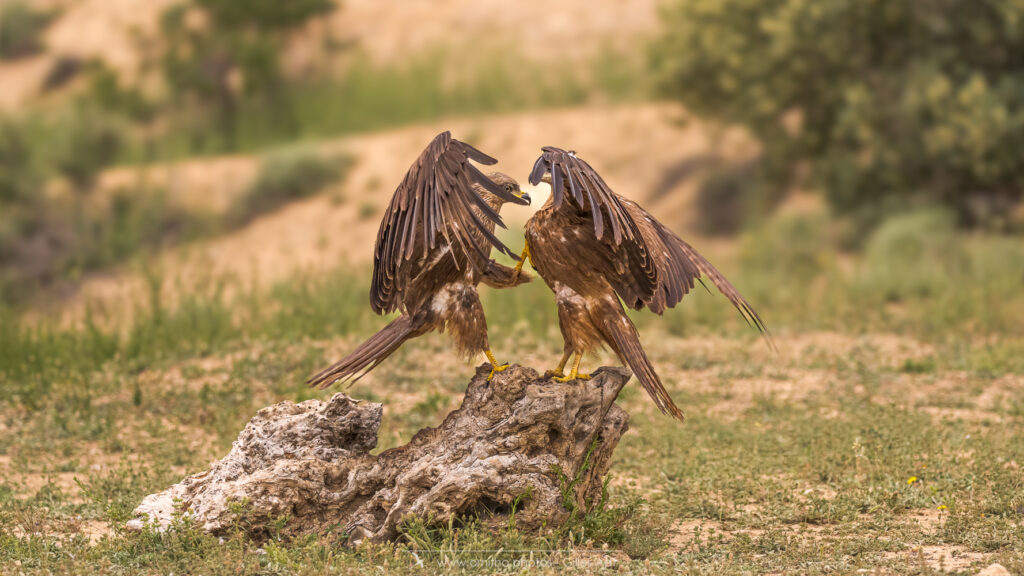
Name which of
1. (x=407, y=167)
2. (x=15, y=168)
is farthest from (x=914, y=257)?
(x=15, y=168)

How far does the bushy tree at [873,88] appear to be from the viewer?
13.5 metres

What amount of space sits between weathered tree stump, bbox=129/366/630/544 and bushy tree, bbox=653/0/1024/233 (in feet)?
34.1

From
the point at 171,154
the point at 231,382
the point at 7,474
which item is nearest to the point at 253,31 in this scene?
the point at 171,154

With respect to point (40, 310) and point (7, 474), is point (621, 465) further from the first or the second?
point (40, 310)

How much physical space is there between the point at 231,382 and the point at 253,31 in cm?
1471

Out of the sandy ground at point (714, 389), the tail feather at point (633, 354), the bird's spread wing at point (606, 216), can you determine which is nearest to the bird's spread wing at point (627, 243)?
the bird's spread wing at point (606, 216)

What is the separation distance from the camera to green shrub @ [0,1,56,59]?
2158 centimetres

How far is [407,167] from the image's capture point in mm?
17703

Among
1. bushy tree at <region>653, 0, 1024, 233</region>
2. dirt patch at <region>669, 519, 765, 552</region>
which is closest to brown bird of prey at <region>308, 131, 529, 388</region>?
dirt patch at <region>669, 519, 765, 552</region>

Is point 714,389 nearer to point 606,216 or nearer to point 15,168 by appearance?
point 606,216

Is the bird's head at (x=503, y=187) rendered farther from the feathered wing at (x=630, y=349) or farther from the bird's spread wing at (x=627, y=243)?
the feathered wing at (x=630, y=349)

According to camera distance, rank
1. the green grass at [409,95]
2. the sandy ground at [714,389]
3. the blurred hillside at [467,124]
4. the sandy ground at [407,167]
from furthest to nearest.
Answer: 1. the green grass at [409,95]
2. the sandy ground at [407,167]
3. the blurred hillside at [467,124]
4. the sandy ground at [714,389]

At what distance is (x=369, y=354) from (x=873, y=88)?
11768mm

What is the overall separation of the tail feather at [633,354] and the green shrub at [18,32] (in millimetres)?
20054
